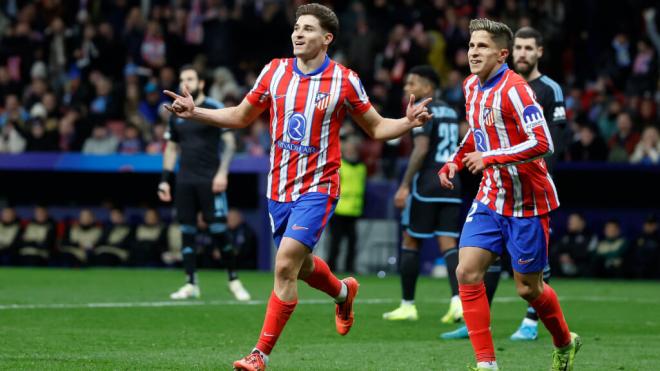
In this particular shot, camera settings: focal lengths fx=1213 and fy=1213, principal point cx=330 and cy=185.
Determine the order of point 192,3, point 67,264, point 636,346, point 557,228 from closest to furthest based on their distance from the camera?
point 636,346
point 557,228
point 67,264
point 192,3

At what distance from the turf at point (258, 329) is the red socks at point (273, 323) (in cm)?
54

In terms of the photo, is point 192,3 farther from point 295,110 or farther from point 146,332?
point 295,110

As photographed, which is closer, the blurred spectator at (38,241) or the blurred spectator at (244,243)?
the blurred spectator at (244,243)

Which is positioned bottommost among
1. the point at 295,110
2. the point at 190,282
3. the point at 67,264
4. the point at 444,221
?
the point at 67,264

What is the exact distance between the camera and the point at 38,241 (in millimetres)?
20438

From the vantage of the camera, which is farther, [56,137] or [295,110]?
[56,137]

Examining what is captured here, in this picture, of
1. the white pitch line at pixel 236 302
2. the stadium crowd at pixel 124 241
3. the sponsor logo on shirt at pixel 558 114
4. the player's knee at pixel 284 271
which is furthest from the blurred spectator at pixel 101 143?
the player's knee at pixel 284 271

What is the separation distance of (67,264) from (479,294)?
14.1 meters

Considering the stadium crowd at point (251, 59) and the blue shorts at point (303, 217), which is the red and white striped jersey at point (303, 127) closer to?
the blue shorts at point (303, 217)

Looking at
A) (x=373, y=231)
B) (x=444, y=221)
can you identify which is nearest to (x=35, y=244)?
(x=373, y=231)

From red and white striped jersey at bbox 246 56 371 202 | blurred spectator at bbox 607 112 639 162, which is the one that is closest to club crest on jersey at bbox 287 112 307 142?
red and white striped jersey at bbox 246 56 371 202

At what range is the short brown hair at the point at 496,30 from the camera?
7445 millimetres

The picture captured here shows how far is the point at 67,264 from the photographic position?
800 inches

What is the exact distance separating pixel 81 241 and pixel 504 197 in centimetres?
1405
